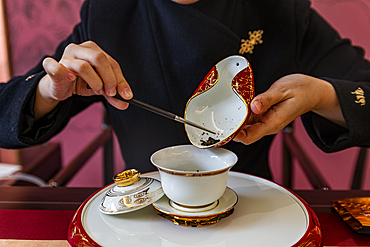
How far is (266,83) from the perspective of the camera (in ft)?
3.11

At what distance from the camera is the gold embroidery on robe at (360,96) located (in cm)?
73

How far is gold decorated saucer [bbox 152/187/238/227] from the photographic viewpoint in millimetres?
429

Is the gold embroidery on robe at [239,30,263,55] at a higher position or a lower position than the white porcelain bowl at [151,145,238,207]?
higher

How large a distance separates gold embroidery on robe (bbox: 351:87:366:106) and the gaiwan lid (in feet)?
1.87

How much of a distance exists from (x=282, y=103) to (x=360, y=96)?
0.26 metres

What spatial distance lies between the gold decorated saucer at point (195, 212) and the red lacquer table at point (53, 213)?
0.59ft

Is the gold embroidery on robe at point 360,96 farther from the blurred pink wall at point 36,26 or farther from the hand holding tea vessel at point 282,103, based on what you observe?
the blurred pink wall at point 36,26

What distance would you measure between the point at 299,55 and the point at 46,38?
1.48 metres

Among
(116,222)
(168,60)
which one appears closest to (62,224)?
(116,222)

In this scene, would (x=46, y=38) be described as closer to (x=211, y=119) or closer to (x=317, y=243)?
(x=211, y=119)

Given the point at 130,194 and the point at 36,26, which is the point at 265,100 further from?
the point at 36,26

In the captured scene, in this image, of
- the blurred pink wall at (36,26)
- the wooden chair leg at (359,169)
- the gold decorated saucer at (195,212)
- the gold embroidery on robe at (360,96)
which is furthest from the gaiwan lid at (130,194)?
the blurred pink wall at (36,26)

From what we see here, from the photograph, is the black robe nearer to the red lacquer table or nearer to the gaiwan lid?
the red lacquer table

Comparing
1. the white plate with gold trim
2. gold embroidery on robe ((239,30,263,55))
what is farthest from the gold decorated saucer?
gold embroidery on robe ((239,30,263,55))
